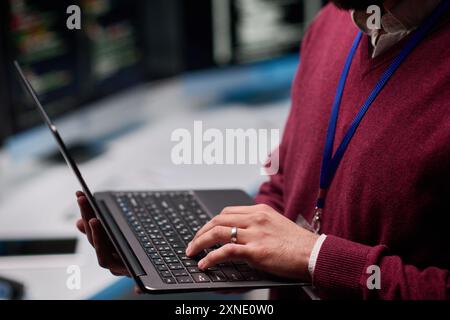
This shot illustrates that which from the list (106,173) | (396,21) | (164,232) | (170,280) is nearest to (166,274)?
(170,280)

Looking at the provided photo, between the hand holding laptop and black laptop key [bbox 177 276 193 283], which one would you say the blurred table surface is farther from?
black laptop key [bbox 177 276 193 283]

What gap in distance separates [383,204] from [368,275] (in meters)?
0.09

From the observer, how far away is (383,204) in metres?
0.81

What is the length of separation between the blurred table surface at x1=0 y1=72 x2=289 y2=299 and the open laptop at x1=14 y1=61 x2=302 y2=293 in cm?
17

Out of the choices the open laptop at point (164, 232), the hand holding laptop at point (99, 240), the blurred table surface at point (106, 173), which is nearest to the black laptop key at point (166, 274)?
the open laptop at point (164, 232)

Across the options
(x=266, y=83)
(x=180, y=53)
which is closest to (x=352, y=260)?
(x=180, y=53)

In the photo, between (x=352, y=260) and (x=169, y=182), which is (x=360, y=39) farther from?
(x=169, y=182)

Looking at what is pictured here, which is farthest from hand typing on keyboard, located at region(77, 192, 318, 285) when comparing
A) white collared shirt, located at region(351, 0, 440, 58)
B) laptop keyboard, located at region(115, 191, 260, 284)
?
white collared shirt, located at region(351, 0, 440, 58)

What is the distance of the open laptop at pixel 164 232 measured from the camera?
775 millimetres

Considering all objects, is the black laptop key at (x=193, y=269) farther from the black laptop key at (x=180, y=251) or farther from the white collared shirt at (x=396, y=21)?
the white collared shirt at (x=396, y=21)

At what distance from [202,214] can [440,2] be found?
0.39m

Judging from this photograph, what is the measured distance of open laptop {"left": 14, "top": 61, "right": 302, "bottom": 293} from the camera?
2.54 ft

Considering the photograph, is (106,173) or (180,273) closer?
(180,273)

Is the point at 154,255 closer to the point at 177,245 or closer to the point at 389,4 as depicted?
the point at 177,245
